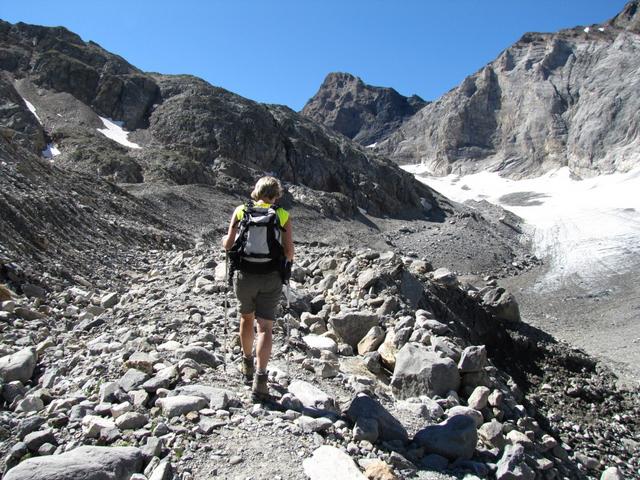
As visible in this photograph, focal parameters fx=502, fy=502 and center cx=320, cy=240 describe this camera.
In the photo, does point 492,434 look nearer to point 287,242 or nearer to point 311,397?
point 311,397

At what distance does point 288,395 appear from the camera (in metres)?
5.35

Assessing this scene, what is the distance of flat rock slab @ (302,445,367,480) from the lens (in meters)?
4.01

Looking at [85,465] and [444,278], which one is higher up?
[444,278]

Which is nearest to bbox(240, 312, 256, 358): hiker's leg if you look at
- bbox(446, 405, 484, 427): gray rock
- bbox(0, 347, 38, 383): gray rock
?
bbox(446, 405, 484, 427): gray rock

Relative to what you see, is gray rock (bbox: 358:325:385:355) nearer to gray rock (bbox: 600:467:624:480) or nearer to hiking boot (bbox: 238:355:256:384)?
hiking boot (bbox: 238:355:256:384)

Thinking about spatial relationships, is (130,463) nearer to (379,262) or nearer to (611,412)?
(379,262)

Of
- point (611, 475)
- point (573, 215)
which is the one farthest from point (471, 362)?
point (573, 215)

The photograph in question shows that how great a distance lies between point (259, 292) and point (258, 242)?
0.56 m

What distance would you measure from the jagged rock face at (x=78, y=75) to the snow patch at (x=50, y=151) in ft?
49.5

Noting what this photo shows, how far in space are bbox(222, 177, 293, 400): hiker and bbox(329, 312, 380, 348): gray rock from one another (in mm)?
3408

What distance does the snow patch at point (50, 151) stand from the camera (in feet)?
149

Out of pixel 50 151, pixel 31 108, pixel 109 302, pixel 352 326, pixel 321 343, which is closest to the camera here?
pixel 321 343

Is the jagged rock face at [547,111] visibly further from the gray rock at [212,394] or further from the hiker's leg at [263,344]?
the gray rock at [212,394]

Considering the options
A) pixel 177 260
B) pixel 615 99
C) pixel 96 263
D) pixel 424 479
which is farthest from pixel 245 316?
pixel 615 99
